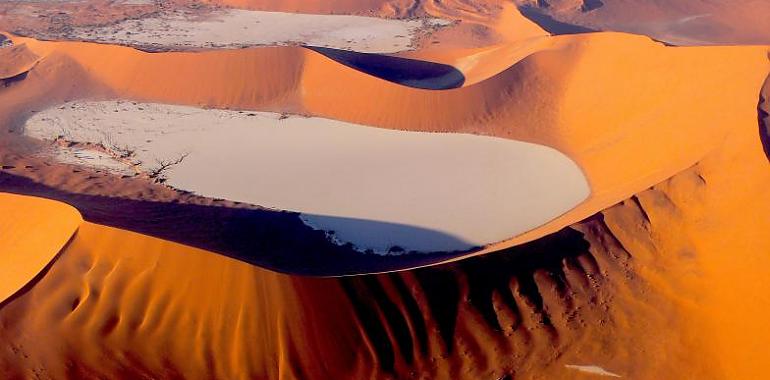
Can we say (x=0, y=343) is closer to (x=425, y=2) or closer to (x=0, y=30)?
(x=0, y=30)

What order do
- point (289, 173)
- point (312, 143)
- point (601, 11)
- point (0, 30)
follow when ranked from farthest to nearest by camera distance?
1. point (601, 11)
2. point (0, 30)
3. point (312, 143)
4. point (289, 173)

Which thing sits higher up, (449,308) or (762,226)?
(762,226)

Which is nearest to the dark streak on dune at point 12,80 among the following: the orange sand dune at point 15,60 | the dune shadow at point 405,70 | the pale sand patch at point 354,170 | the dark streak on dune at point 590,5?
the orange sand dune at point 15,60

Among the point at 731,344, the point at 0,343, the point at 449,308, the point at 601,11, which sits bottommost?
the point at 0,343

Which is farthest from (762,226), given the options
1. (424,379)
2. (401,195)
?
(401,195)

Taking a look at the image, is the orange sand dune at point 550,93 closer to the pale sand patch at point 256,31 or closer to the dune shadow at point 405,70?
the dune shadow at point 405,70

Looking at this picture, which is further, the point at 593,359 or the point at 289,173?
the point at 289,173
